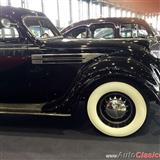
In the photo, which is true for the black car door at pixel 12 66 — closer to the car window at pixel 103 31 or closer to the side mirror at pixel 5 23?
the side mirror at pixel 5 23

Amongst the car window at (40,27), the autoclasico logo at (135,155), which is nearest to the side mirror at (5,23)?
the car window at (40,27)

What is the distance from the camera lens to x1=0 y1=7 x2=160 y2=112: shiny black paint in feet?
11.6

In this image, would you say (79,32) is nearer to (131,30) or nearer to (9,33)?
(131,30)

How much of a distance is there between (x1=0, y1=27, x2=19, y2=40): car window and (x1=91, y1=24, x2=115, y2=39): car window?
10.2 feet

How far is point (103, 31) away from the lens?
7.03 metres

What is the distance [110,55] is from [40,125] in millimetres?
1270

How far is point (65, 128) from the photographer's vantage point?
387 centimetres

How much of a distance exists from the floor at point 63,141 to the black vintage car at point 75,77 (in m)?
0.18

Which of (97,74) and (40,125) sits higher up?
(97,74)

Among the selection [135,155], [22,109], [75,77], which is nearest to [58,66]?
[75,77]

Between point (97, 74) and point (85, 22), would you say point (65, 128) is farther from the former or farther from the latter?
point (85, 22)

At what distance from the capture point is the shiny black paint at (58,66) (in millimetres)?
3535

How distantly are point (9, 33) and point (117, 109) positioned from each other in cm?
164

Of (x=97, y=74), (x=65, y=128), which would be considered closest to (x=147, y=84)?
(x=97, y=74)
